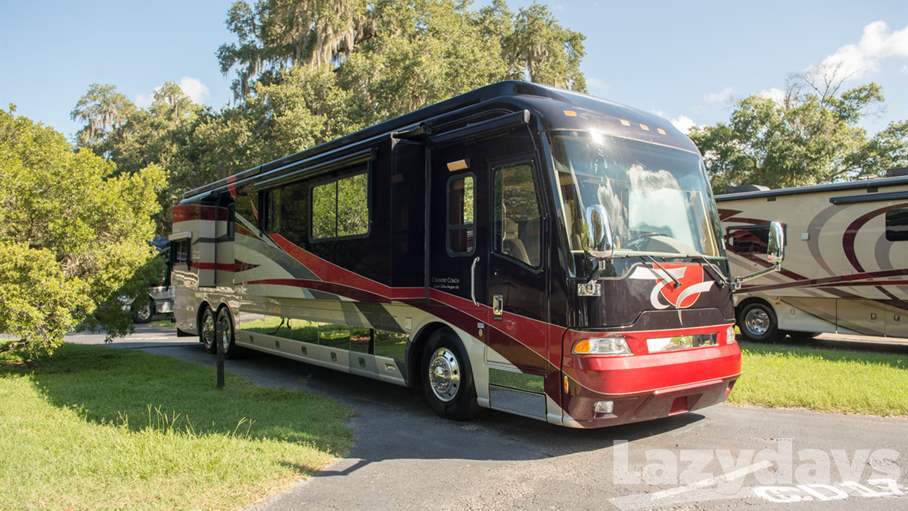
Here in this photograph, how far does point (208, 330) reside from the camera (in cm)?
1237

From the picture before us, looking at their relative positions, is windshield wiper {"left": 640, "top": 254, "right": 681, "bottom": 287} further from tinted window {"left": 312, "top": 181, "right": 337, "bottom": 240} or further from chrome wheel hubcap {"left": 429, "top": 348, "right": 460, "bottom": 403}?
tinted window {"left": 312, "top": 181, "right": 337, "bottom": 240}

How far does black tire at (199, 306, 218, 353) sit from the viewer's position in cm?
1215

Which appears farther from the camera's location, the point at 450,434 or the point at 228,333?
the point at 228,333

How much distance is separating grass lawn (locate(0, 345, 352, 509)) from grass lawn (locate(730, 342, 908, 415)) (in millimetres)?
4853

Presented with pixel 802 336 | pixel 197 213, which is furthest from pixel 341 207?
pixel 802 336

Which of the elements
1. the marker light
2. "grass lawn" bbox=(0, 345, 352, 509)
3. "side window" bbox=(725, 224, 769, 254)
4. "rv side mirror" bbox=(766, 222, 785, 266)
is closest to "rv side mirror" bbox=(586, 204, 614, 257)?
the marker light

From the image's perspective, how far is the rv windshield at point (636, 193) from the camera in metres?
5.54

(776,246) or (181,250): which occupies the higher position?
(181,250)

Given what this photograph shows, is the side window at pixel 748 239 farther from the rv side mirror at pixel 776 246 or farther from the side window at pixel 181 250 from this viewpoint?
the side window at pixel 181 250

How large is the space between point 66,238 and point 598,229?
7666mm

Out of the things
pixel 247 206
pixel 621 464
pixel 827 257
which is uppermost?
pixel 247 206

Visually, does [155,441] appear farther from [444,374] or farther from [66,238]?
[66,238]

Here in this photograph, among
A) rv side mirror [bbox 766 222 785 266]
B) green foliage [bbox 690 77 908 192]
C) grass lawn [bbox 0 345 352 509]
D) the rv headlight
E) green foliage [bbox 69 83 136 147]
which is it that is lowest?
grass lawn [bbox 0 345 352 509]

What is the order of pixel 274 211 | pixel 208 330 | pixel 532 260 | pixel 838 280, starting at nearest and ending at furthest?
pixel 532 260 → pixel 274 211 → pixel 838 280 → pixel 208 330
